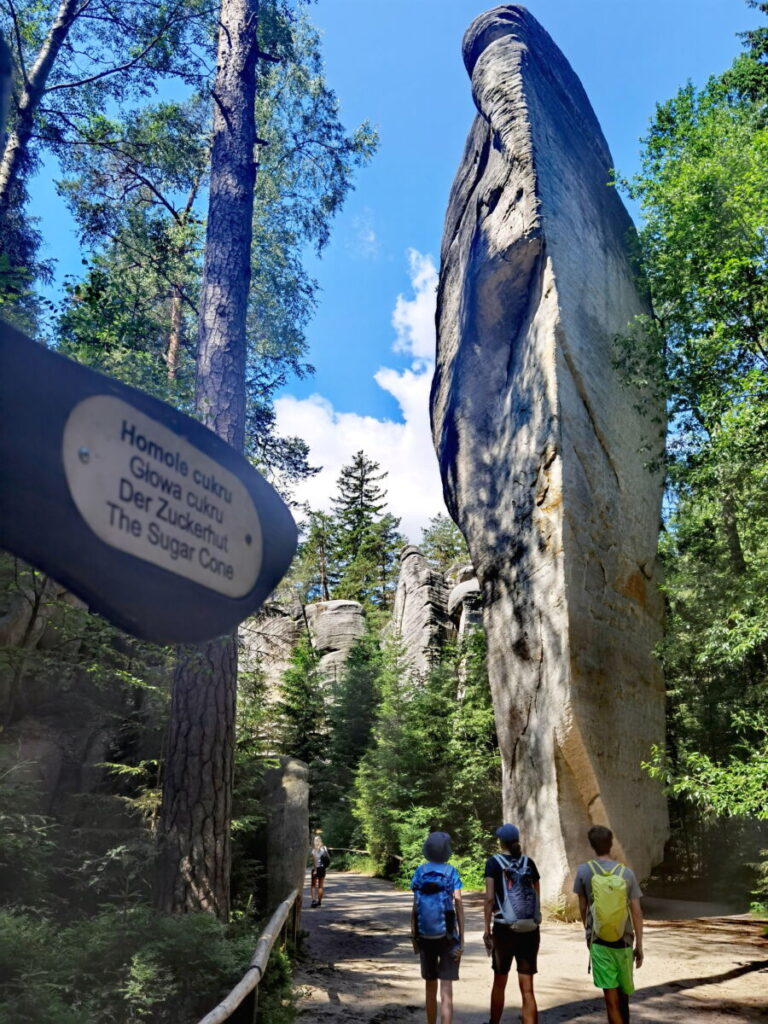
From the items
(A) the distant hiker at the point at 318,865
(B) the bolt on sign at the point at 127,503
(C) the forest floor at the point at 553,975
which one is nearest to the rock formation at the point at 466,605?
(A) the distant hiker at the point at 318,865

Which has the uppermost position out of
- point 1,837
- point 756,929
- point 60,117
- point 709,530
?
point 60,117

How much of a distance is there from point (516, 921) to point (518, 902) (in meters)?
0.12

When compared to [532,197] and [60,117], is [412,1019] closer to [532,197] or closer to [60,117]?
[60,117]

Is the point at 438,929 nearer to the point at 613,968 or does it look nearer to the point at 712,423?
the point at 613,968

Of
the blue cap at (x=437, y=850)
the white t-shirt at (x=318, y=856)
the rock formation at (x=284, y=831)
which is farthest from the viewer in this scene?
the white t-shirt at (x=318, y=856)

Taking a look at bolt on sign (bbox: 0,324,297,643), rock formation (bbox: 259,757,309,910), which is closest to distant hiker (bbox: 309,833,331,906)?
rock formation (bbox: 259,757,309,910)

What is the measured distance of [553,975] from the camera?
7.27 metres

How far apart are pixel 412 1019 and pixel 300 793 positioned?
127 inches

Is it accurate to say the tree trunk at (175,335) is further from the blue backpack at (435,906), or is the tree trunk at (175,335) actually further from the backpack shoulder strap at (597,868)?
the backpack shoulder strap at (597,868)

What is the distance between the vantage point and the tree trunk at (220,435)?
230 inches

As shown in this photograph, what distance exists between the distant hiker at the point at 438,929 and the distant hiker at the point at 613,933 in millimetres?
862

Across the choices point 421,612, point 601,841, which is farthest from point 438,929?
point 421,612

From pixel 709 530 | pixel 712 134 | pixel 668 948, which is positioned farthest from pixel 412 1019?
pixel 712 134

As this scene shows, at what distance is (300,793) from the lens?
872 cm
